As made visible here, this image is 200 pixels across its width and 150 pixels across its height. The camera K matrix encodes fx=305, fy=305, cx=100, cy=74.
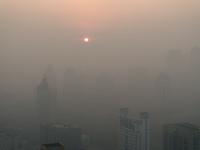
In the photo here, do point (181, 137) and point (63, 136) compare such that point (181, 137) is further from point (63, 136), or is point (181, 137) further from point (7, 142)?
point (7, 142)

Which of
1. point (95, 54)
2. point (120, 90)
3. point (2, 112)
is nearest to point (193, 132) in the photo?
point (120, 90)

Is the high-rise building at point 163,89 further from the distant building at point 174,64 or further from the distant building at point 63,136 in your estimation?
the distant building at point 63,136

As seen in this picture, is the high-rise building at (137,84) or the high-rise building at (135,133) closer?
the high-rise building at (135,133)

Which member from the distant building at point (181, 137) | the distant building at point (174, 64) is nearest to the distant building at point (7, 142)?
the distant building at point (181, 137)

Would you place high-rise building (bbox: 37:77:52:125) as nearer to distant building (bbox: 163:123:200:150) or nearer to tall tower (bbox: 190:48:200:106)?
distant building (bbox: 163:123:200:150)

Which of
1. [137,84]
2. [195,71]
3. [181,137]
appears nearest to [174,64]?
[195,71]

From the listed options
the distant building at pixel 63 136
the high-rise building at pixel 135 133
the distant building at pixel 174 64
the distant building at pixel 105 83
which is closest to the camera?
the high-rise building at pixel 135 133

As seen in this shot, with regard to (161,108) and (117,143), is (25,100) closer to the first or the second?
(117,143)
